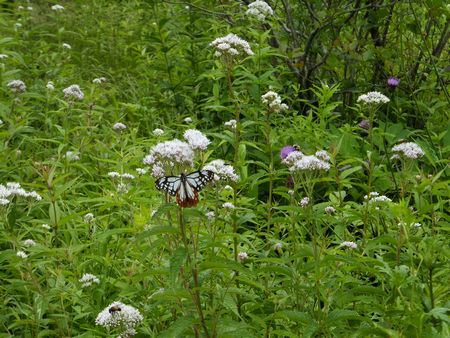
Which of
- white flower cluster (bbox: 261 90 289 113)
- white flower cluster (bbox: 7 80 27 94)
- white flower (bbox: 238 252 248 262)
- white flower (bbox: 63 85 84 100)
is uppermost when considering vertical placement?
white flower cluster (bbox: 7 80 27 94)

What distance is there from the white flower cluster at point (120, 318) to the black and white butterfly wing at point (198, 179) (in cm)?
54

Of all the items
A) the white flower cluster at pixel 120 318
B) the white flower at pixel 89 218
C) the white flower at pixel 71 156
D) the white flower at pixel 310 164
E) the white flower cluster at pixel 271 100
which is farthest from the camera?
the white flower at pixel 71 156

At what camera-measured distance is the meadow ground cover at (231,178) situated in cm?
260

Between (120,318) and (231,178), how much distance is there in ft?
2.39

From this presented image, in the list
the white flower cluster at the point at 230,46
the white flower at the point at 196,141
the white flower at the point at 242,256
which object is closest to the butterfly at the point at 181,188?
the white flower at the point at 196,141

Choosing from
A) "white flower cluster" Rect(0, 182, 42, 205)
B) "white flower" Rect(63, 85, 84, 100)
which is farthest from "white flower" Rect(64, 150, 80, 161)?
"white flower cluster" Rect(0, 182, 42, 205)

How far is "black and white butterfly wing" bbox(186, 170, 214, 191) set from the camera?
2.37 meters

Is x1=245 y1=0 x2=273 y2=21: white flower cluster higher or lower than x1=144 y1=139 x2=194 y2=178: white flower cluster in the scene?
higher

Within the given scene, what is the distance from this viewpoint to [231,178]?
2951mm

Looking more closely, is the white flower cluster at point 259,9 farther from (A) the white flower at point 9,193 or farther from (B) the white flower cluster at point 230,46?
(A) the white flower at point 9,193

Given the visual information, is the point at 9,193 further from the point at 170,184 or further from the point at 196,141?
the point at 170,184

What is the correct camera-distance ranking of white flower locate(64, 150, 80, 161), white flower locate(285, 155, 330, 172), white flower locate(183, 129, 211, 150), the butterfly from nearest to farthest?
the butterfly
white flower locate(183, 129, 211, 150)
white flower locate(285, 155, 330, 172)
white flower locate(64, 150, 80, 161)

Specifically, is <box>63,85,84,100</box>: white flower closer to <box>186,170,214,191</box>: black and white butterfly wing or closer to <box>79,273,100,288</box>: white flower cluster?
<box>79,273,100,288</box>: white flower cluster

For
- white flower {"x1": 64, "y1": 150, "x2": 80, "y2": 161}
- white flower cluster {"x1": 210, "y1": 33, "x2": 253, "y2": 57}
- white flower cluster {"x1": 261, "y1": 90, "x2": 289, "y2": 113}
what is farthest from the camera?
white flower {"x1": 64, "y1": 150, "x2": 80, "y2": 161}
